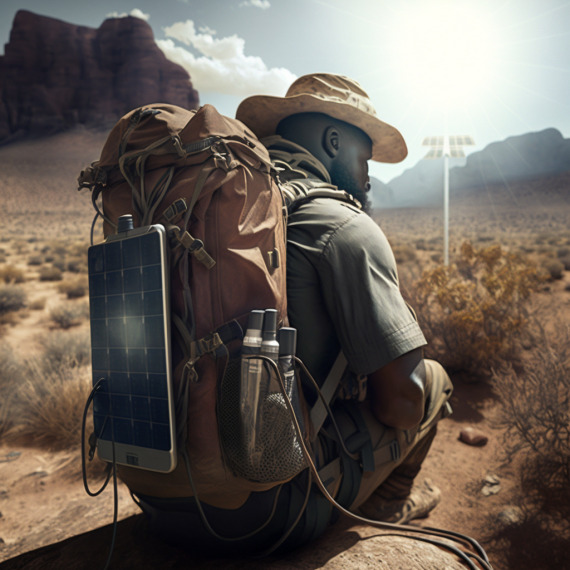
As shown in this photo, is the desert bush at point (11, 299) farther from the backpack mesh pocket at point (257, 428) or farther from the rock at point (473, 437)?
the backpack mesh pocket at point (257, 428)

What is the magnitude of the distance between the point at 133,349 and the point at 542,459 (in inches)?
121

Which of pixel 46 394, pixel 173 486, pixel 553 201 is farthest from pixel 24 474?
pixel 553 201

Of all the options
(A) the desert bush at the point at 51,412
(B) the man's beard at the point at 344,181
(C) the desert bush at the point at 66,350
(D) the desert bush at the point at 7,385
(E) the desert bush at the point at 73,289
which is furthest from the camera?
(E) the desert bush at the point at 73,289

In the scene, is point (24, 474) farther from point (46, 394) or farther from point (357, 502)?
point (357, 502)

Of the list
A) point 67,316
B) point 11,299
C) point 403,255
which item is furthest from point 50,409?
point 403,255

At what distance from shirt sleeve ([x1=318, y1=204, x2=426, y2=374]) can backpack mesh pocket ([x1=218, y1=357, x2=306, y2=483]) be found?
44 centimetres

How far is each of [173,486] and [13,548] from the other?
1780 mm

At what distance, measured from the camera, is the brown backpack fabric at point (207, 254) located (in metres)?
1.35

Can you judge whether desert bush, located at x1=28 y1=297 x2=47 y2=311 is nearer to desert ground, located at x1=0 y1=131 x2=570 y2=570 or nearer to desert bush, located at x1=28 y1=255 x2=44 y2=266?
desert ground, located at x1=0 y1=131 x2=570 y2=570

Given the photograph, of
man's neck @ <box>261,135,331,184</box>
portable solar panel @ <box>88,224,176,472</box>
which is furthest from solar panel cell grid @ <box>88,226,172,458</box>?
man's neck @ <box>261,135,331,184</box>

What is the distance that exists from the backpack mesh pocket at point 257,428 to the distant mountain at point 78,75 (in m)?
84.7

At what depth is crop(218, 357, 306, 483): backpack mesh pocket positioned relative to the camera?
4.31 ft

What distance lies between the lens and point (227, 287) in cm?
137

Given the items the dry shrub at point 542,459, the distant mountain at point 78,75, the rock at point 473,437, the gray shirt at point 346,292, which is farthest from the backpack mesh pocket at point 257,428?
the distant mountain at point 78,75
